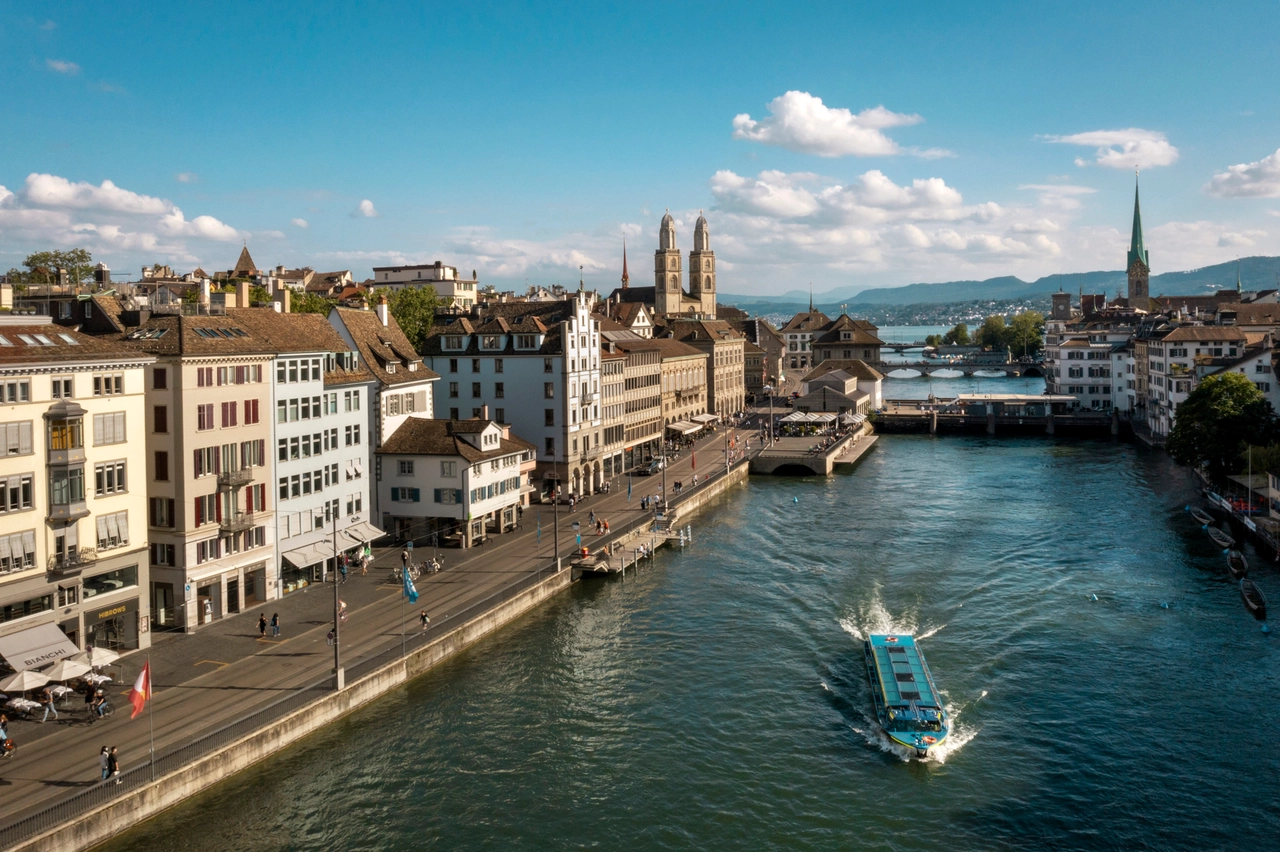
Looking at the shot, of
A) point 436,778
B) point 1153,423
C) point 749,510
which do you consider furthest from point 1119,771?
point 1153,423

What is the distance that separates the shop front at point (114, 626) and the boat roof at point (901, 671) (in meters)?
30.7

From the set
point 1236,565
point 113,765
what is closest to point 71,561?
point 113,765

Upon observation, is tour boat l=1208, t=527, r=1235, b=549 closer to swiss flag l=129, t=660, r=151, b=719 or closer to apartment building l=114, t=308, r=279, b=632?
apartment building l=114, t=308, r=279, b=632

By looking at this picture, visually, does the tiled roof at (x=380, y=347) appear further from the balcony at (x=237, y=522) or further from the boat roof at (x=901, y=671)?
the boat roof at (x=901, y=671)

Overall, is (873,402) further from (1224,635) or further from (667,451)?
(1224,635)

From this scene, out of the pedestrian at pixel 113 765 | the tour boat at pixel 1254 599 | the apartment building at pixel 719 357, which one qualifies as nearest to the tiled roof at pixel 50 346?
the pedestrian at pixel 113 765

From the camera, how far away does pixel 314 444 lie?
5662cm

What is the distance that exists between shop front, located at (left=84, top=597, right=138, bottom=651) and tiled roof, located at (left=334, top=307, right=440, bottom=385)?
25.2 metres

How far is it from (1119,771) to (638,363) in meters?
72.3

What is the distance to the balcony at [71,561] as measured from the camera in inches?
1587

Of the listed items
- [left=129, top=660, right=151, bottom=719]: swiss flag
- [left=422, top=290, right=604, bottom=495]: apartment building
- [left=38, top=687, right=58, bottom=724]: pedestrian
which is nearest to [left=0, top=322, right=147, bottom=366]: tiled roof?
→ [left=38, top=687, right=58, bottom=724]: pedestrian

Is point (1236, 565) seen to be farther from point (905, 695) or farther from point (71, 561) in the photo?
point (71, 561)

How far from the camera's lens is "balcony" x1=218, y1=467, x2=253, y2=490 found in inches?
1929

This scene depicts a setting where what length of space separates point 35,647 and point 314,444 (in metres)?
20.1
